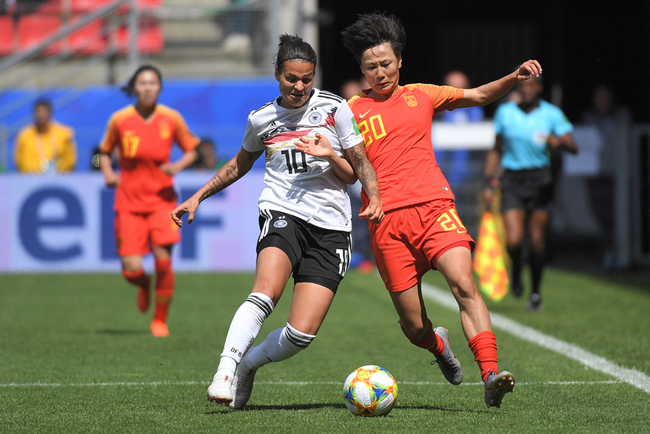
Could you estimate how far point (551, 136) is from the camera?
30.3ft

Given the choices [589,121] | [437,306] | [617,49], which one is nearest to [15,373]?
[437,306]

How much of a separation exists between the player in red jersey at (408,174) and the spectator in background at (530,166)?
167 inches

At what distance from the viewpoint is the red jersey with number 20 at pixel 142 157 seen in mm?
7859

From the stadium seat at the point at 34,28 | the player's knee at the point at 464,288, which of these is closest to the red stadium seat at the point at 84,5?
the stadium seat at the point at 34,28

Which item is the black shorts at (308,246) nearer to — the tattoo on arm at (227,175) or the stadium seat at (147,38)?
the tattoo on arm at (227,175)

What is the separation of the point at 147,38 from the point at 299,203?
12842 millimetres

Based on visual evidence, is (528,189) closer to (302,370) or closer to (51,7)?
(302,370)

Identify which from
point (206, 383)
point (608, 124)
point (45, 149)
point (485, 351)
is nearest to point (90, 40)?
point (45, 149)

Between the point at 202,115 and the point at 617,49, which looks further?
the point at 617,49

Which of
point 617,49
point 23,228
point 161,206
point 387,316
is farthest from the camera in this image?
point 617,49

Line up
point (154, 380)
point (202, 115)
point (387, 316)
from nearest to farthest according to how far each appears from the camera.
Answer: point (154, 380)
point (387, 316)
point (202, 115)

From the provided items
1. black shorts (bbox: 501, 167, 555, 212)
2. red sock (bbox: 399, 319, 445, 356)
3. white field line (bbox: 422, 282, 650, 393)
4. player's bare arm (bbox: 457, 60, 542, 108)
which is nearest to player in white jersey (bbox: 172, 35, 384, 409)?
red sock (bbox: 399, 319, 445, 356)

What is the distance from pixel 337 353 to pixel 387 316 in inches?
89.5

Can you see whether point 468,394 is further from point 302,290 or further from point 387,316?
point 387,316
